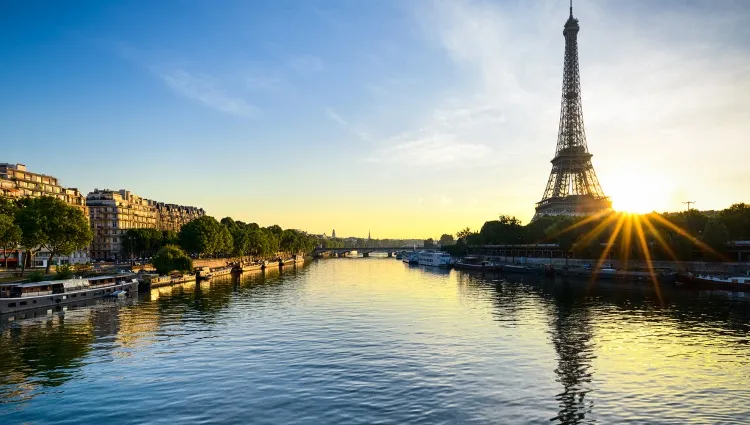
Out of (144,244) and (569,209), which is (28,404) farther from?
(569,209)

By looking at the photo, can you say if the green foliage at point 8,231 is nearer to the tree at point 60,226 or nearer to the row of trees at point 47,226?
the row of trees at point 47,226

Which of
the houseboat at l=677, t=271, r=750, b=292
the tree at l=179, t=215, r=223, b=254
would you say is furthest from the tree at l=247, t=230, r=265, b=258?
the houseboat at l=677, t=271, r=750, b=292

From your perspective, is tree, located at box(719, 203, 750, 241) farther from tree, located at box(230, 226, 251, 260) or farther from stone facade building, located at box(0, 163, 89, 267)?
stone facade building, located at box(0, 163, 89, 267)

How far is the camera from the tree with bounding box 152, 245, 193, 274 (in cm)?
10744

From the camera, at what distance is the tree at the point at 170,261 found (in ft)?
352

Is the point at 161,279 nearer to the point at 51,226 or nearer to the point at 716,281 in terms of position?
the point at 51,226

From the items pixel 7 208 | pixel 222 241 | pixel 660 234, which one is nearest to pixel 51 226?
pixel 7 208

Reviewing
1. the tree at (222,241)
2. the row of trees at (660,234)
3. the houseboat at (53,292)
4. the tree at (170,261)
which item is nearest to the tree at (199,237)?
the tree at (222,241)

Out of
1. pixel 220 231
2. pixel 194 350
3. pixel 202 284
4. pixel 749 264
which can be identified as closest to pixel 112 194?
pixel 220 231

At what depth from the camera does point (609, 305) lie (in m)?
68.7

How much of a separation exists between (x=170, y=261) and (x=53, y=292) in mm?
37217

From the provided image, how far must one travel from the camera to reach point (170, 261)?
4259 inches

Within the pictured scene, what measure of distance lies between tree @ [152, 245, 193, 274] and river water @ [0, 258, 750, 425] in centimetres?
3955

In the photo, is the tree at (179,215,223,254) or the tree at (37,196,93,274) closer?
the tree at (37,196,93,274)
